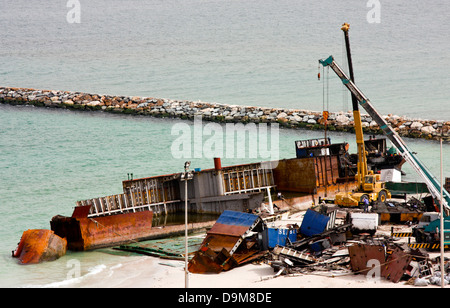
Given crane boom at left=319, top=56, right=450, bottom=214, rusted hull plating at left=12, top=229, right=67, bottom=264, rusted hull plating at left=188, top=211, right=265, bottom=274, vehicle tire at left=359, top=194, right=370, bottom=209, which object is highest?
crane boom at left=319, top=56, right=450, bottom=214

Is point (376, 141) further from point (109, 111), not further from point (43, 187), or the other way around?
point (109, 111)

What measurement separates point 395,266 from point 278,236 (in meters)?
7.12

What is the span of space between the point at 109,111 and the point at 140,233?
51237mm

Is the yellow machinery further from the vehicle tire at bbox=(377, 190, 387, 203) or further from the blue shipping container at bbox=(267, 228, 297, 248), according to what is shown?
the blue shipping container at bbox=(267, 228, 297, 248)

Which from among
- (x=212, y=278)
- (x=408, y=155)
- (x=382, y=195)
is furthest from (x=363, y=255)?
(x=382, y=195)

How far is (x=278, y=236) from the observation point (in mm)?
32062

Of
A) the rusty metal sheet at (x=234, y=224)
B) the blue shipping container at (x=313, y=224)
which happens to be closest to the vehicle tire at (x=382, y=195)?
the blue shipping container at (x=313, y=224)

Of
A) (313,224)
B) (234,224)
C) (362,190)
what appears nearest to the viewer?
(234,224)

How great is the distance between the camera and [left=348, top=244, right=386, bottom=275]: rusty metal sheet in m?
26.9

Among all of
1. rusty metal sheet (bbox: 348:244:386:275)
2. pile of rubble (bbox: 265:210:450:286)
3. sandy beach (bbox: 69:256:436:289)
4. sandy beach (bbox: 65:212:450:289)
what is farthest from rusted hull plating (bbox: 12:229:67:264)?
rusty metal sheet (bbox: 348:244:386:275)

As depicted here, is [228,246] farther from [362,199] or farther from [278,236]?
[362,199]

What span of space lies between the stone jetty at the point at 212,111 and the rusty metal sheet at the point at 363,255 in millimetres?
49625

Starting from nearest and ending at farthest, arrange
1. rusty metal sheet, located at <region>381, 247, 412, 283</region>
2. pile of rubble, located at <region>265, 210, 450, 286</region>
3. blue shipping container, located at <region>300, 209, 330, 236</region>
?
rusty metal sheet, located at <region>381, 247, 412, 283</region>, pile of rubble, located at <region>265, 210, 450, 286</region>, blue shipping container, located at <region>300, 209, 330, 236</region>

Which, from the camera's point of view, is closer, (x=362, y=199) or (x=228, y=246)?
(x=228, y=246)
